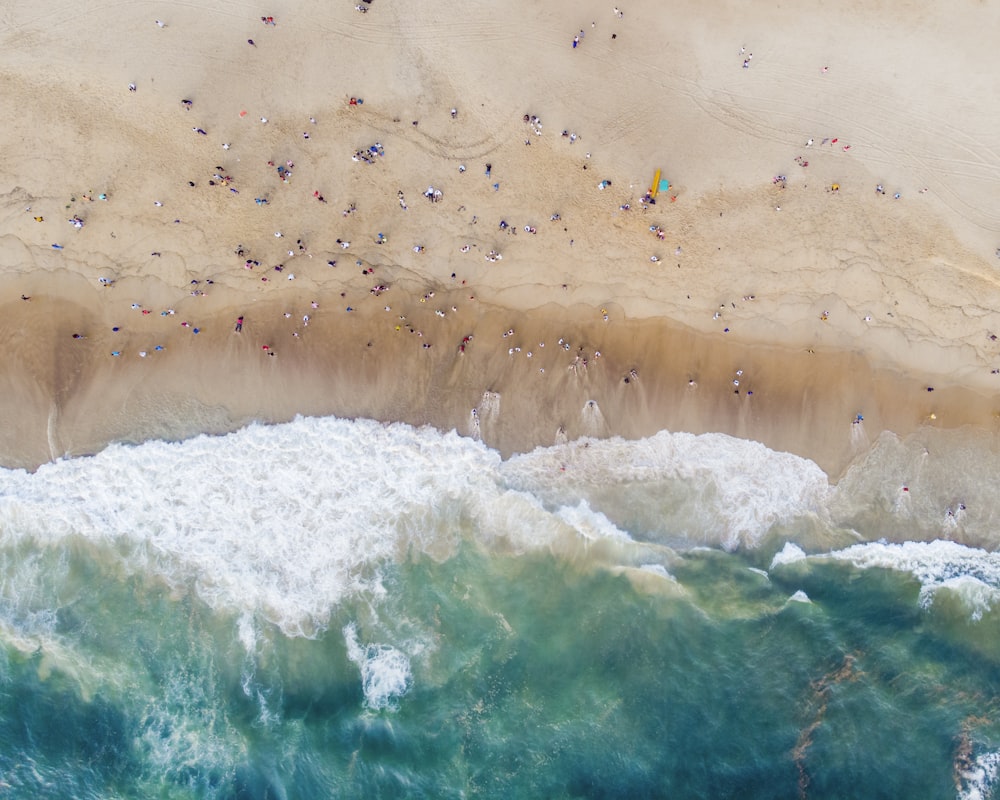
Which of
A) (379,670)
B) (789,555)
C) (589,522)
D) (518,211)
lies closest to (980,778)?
(789,555)

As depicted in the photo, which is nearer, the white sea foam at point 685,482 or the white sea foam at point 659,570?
the white sea foam at point 659,570

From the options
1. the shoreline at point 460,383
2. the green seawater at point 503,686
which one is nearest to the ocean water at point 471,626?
the green seawater at point 503,686

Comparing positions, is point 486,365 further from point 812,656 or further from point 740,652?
point 812,656

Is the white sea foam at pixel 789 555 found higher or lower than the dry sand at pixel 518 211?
lower

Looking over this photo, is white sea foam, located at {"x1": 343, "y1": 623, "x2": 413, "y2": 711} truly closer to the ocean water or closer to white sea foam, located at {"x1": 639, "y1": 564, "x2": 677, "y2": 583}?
the ocean water

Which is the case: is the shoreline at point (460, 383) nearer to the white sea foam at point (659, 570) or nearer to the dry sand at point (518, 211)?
the dry sand at point (518, 211)

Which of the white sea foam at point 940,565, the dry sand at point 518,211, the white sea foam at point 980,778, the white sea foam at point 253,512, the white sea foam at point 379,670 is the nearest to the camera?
the white sea foam at point 980,778
